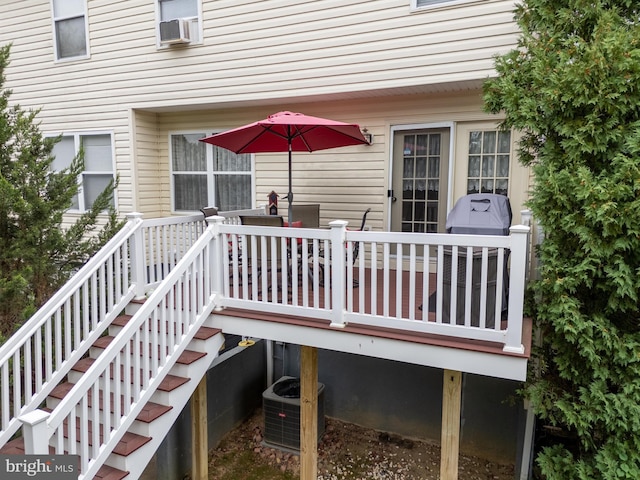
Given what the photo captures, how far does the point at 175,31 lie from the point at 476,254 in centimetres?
543

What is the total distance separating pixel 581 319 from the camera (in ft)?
10.5

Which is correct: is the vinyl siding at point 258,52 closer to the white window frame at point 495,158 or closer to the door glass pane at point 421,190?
the white window frame at point 495,158

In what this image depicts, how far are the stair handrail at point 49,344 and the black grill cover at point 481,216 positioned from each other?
323 centimetres

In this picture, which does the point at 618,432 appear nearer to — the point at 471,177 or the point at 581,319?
the point at 581,319

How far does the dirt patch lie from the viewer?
547cm

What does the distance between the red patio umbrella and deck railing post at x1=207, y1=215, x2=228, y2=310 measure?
1.11 meters

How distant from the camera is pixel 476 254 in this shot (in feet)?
11.4

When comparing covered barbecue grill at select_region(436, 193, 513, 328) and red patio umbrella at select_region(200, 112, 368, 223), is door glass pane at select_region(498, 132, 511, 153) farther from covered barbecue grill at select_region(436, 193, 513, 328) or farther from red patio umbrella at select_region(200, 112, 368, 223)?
red patio umbrella at select_region(200, 112, 368, 223)

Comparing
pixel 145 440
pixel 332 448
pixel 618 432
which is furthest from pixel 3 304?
pixel 618 432

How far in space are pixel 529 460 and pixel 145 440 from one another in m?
3.75

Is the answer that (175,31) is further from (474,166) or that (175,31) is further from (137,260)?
(474,166)

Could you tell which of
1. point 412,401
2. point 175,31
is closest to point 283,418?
point 412,401

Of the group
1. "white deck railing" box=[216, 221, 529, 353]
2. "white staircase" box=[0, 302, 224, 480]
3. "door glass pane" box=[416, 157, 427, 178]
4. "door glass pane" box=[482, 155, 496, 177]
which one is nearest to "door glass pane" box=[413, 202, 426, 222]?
"door glass pane" box=[416, 157, 427, 178]

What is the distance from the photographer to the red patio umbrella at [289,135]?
15.5 feet
